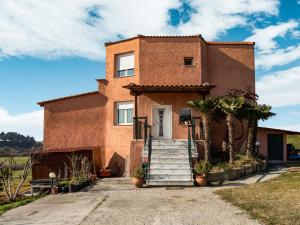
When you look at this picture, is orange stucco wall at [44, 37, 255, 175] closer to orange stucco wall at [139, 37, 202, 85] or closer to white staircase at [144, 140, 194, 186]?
orange stucco wall at [139, 37, 202, 85]

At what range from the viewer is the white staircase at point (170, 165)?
53.0ft

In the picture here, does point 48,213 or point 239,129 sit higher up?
point 239,129

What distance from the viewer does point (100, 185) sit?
1759cm

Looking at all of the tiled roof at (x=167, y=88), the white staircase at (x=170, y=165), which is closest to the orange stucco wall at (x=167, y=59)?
the tiled roof at (x=167, y=88)

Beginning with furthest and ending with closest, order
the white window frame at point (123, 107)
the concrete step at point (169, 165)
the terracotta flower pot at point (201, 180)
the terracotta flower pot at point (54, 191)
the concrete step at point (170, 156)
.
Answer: the white window frame at point (123, 107), the concrete step at point (170, 156), the concrete step at point (169, 165), the terracotta flower pot at point (201, 180), the terracotta flower pot at point (54, 191)

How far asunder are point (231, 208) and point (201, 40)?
1474 cm

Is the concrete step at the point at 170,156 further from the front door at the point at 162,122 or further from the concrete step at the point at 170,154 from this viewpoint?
the front door at the point at 162,122

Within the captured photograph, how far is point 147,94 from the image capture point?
74.6 ft

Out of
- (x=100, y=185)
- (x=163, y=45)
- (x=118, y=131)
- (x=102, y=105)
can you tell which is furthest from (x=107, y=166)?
(x=163, y=45)

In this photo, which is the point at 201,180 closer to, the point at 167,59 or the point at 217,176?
the point at 217,176

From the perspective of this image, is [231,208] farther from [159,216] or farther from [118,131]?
[118,131]

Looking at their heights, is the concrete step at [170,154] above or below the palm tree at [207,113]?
below

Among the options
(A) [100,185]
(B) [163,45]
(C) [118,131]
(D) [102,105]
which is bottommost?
(A) [100,185]

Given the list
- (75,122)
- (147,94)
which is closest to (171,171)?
(147,94)
